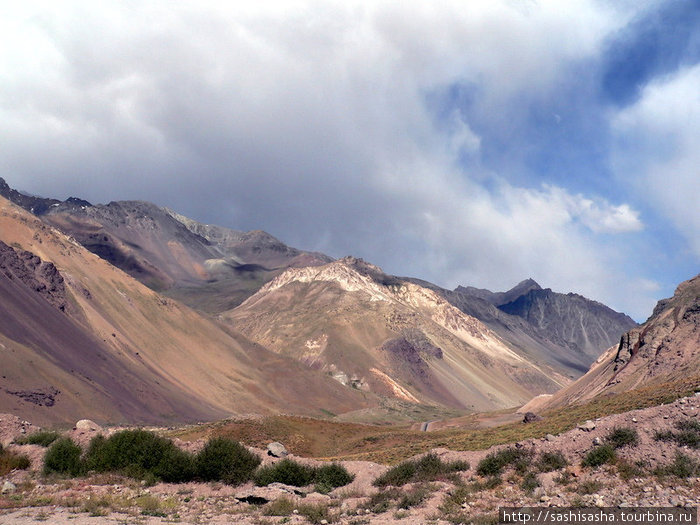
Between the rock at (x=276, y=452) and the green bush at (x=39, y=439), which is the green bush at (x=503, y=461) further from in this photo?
the green bush at (x=39, y=439)

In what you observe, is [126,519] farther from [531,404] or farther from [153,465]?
[531,404]

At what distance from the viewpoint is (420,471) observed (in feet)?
73.2

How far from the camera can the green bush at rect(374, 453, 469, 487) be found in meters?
21.8

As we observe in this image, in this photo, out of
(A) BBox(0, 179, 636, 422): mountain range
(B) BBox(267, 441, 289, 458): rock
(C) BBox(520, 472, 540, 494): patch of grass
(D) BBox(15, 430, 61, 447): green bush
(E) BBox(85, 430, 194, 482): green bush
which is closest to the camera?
(C) BBox(520, 472, 540, 494): patch of grass

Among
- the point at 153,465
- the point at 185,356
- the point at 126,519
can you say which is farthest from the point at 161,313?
the point at 126,519

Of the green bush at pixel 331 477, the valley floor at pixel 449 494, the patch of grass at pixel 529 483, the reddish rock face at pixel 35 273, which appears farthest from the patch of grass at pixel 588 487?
the reddish rock face at pixel 35 273

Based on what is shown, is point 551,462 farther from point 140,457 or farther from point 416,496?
point 140,457

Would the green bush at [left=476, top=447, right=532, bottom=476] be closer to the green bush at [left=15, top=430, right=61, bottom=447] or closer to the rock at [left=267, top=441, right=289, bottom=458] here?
the rock at [left=267, top=441, right=289, bottom=458]

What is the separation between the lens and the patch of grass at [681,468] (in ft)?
55.9

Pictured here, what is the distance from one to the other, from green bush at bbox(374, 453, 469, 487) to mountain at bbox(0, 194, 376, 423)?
190 ft

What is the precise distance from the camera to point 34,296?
9594cm

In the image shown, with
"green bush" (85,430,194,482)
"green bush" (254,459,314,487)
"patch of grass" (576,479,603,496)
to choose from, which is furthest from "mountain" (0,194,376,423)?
"patch of grass" (576,479,603,496)

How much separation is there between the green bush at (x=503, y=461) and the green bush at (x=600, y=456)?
2129mm

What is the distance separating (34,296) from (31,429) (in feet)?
243
